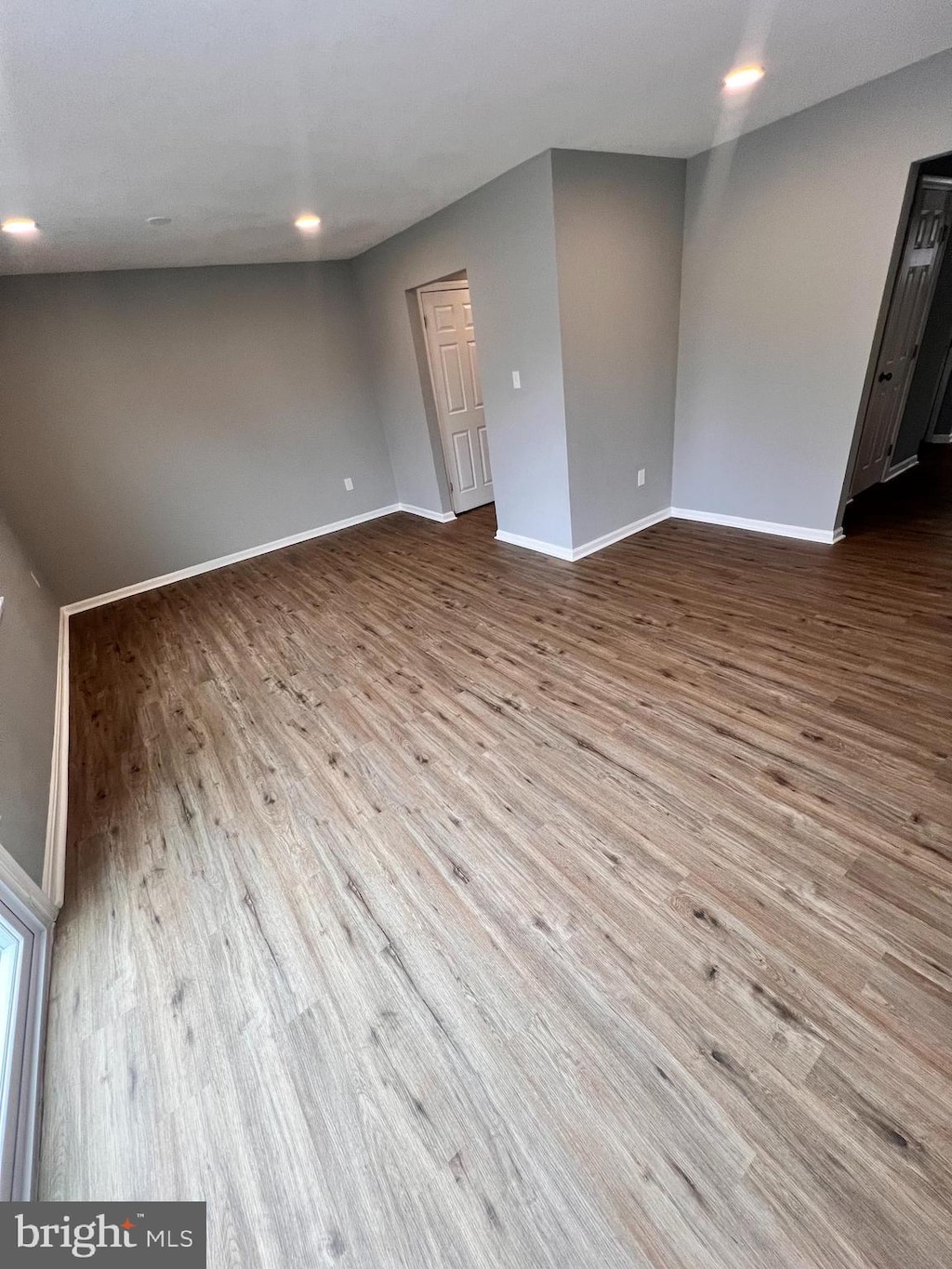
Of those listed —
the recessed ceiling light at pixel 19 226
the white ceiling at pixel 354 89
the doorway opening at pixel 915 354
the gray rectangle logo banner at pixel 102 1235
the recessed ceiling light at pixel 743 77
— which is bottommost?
the gray rectangle logo banner at pixel 102 1235

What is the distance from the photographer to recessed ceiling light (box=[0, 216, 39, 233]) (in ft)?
8.45

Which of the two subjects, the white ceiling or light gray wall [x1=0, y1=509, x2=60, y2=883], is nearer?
the white ceiling

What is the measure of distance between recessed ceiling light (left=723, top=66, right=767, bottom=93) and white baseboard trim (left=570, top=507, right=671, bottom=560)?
95.1 inches

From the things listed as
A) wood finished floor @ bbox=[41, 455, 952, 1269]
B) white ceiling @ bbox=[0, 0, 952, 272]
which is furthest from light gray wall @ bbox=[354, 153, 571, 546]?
wood finished floor @ bbox=[41, 455, 952, 1269]

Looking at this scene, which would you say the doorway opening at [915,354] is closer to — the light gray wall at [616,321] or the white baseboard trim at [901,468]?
the white baseboard trim at [901,468]

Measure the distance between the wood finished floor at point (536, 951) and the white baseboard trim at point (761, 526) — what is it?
75cm

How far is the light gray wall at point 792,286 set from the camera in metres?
2.67

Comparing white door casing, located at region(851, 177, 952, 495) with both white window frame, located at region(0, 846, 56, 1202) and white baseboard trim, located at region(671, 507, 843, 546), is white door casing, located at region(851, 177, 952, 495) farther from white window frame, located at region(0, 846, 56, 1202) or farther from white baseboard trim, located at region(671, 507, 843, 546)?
white window frame, located at region(0, 846, 56, 1202)

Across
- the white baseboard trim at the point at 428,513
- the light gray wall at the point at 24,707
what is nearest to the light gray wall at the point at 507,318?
the white baseboard trim at the point at 428,513

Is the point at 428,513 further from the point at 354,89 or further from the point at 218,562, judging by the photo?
the point at 354,89

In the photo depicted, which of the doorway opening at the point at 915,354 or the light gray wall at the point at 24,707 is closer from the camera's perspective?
the light gray wall at the point at 24,707

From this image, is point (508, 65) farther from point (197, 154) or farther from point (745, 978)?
point (745, 978)

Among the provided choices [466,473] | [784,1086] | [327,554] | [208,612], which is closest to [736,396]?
[466,473]

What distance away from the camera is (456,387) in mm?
4996
